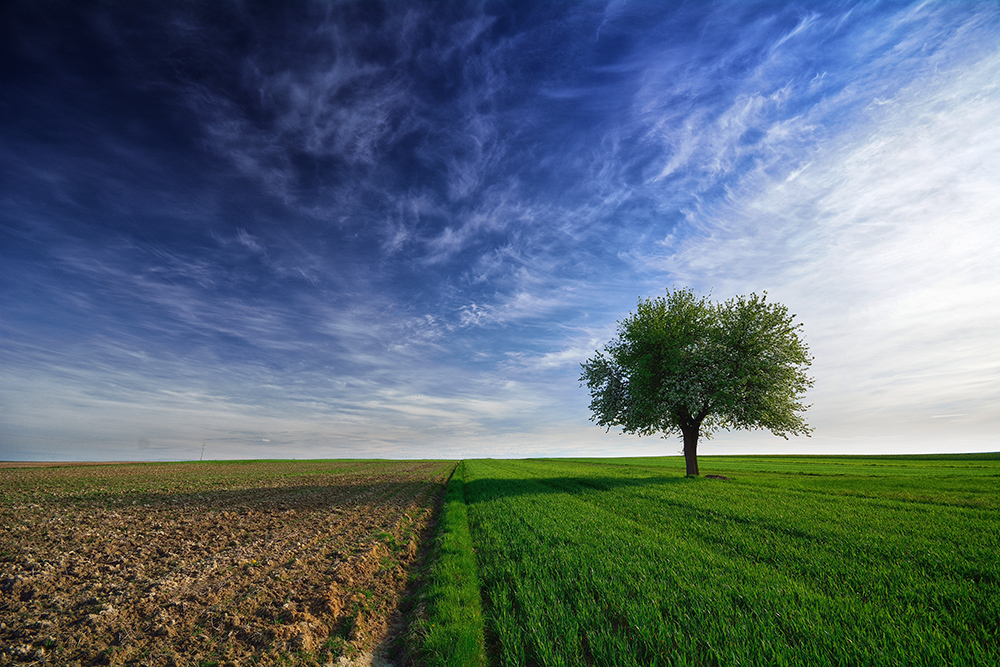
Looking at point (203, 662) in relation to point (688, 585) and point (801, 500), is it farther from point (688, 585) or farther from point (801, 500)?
point (801, 500)

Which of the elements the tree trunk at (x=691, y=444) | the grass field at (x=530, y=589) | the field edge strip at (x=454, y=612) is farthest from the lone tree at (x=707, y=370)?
the field edge strip at (x=454, y=612)

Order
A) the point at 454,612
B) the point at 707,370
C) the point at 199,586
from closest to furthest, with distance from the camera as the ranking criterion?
the point at 454,612 < the point at 199,586 < the point at 707,370

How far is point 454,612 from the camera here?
670 cm

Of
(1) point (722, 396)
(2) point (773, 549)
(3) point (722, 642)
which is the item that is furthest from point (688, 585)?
(1) point (722, 396)

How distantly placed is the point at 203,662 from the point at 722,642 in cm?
734

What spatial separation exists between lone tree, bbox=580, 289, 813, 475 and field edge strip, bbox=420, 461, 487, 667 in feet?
72.8

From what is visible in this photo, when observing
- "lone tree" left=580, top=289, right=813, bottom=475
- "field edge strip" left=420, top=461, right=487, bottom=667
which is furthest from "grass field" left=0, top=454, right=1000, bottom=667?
"lone tree" left=580, top=289, right=813, bottom=475

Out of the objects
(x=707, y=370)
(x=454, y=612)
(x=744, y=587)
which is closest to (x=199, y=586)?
(x=454, y=612)

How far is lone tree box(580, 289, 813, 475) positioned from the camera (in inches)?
1084

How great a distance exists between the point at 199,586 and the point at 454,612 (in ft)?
20.1

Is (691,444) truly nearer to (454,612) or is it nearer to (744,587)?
(744,587)

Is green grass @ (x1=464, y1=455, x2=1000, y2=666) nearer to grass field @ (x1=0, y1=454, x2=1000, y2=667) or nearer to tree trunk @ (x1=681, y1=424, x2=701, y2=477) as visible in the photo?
grass field @ (x1=0, y1=454, x2=1000, y2=667)

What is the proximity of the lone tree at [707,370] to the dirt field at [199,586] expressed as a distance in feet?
66.2

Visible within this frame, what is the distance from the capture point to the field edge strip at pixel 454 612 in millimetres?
5512
